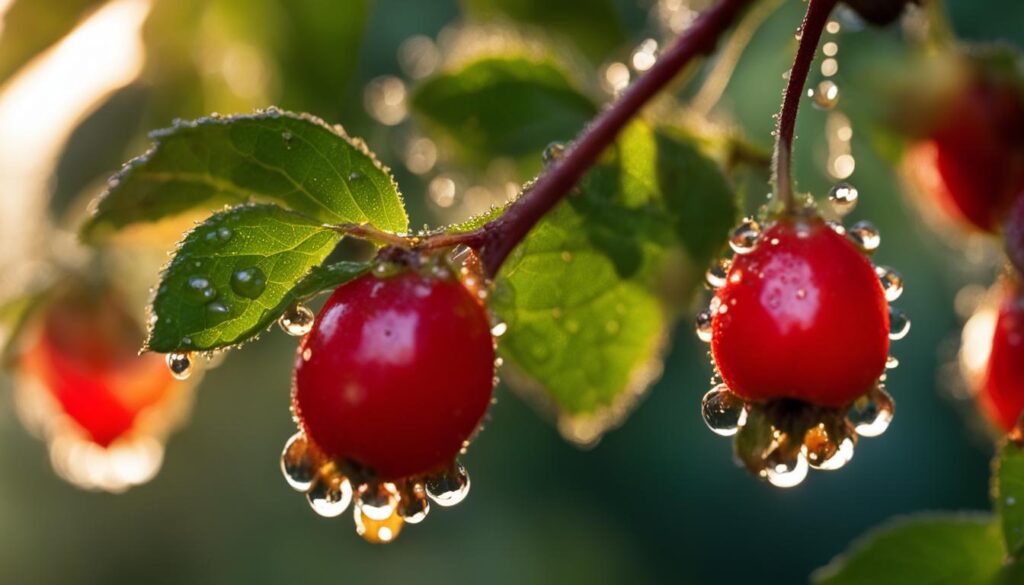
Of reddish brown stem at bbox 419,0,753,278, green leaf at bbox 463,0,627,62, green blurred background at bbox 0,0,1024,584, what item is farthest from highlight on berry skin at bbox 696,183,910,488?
green blurred background at bbox 0,0,1024,584

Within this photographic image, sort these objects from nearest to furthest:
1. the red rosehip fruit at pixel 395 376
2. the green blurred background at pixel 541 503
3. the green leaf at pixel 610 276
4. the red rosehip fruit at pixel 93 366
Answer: the red rosehip fruit at pixel 395 376 → the green leaf at pixel 610 276 → the red rosehip fruit at pixel 93 366 → the green blurred background at pixel 541 503

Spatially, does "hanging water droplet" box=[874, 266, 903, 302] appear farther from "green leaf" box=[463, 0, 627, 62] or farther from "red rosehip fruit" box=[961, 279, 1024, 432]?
"green leaf" box=[463, 0, 627, 62]

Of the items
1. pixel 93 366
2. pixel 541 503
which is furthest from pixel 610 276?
pixel 541 503

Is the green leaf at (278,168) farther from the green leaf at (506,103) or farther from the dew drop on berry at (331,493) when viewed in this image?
the green leaf at (506,103)

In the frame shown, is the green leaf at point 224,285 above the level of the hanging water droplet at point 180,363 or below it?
above

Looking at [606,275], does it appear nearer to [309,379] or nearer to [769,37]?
[309,379]

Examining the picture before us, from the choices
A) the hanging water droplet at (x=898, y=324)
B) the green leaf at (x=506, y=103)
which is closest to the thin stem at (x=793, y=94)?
the hanging water droplet at (x=898, y=324)
